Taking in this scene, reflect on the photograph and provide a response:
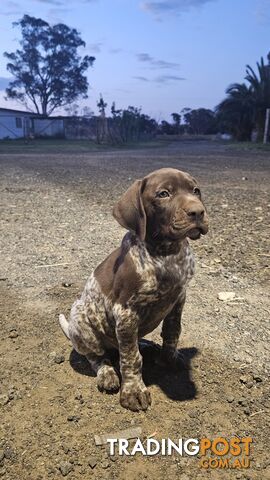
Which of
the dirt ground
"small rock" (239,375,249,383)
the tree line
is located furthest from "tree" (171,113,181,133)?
"small rock" (239,375,249,383)

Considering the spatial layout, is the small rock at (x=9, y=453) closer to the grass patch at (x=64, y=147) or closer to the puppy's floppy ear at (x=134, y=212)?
the puppy's floppy ear at (x=134, y=212)

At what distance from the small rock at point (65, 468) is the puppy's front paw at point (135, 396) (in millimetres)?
535

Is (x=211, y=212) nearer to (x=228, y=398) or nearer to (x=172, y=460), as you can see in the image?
(x=228, y=398)

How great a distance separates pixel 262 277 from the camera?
4691 millimetres

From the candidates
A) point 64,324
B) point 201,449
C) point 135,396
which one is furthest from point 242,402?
point 64,324

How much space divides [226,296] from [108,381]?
1.76 m

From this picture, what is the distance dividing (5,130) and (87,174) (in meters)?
37.9

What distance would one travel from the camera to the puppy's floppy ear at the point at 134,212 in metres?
2.54

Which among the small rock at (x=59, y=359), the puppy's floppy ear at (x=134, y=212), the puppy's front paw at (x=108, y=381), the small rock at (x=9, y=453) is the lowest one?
the small rock at (x=9, y=453)

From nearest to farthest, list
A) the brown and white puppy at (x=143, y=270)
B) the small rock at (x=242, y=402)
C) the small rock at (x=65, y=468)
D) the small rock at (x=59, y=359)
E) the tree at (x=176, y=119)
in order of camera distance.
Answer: the small rock at (x=65, y=468) → the brown and white puppy at (x=143, y=270) → the small rock at (x=242, y=402) → the small rock at (x=59, y=359) → the tree at (x=176, y=119)

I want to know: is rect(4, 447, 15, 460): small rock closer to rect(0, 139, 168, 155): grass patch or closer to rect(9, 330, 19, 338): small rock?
rect(9, 330, 19, 338): small rock

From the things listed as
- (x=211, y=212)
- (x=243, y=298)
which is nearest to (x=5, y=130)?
(x=211, y=212)

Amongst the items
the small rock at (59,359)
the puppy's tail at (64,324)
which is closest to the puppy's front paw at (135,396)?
the small rock at (59,359)

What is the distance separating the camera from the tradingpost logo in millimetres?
2361
